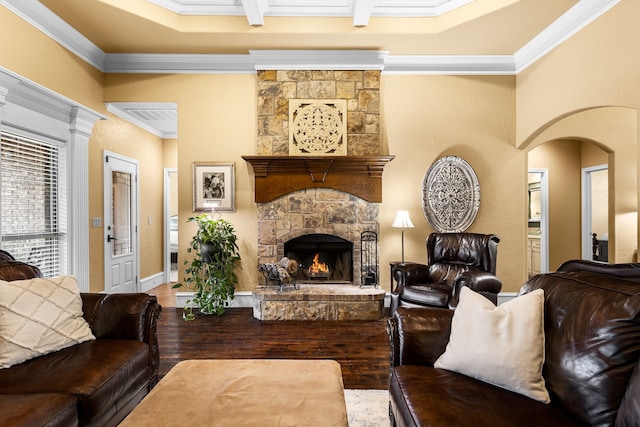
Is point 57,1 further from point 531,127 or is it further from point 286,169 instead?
point 531,127

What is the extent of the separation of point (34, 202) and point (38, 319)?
2.33 meters

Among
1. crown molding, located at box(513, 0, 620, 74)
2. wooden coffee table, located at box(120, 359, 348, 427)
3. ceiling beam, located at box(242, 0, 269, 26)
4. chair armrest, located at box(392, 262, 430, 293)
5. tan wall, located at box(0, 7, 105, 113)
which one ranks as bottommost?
wooden coffee table, located at box(120, 359, 348, 427)

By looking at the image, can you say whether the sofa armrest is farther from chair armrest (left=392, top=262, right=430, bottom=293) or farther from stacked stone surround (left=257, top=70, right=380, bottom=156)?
stacked stone surround (left=257, top=70, right=380, bottom=156)

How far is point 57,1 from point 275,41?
210 centimetres

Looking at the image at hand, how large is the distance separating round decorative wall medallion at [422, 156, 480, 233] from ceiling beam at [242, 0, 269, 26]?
107 inches

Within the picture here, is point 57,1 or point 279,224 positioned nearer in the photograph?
point 57,1

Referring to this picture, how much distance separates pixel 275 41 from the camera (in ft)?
13.1

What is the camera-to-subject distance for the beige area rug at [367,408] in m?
2.00

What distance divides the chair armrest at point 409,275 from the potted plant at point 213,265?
79.3 inches

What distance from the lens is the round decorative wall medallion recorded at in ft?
14.8

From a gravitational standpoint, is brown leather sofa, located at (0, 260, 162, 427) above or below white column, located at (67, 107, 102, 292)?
below

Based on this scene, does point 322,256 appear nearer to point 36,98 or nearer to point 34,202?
point 34,202

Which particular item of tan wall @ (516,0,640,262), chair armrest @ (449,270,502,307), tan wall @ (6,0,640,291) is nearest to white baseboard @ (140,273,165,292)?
tan wall @ (6,0,640,291)

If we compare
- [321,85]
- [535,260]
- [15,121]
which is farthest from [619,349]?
[535,260]
